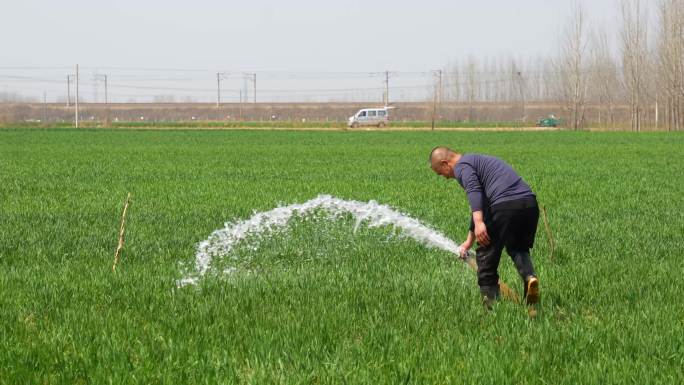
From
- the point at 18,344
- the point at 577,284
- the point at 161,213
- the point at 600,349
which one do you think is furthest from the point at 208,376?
the point at 161,213

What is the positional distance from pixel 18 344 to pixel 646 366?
4.01 m

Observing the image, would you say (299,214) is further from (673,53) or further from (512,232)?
(673,53)

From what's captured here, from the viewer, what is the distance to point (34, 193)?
17.5m

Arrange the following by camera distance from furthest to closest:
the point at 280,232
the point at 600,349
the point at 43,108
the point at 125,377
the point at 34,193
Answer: the point at 43,108
the point at 34,193
the point at 280,232
the point at 600,349
the point at 125,377

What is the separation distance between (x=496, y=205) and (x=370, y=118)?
77175 millimetres

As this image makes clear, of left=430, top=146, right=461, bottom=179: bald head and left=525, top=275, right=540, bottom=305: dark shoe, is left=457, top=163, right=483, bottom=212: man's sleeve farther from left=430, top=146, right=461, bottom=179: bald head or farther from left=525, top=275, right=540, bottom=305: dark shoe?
left=525, top=275, right=540, bottom=305: dark shoe

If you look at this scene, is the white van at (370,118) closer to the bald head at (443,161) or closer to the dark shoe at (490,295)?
the dark shoe at (490,295)

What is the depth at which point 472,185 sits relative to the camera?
6234 mm

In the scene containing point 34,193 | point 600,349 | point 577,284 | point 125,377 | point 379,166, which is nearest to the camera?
point 125,377

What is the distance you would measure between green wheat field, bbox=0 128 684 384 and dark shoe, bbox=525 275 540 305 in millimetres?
148

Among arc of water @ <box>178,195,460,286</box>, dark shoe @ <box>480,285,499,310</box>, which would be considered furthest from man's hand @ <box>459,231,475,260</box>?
arc of water @ <box>178,195,460,286</box>

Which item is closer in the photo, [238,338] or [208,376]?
[208,376]

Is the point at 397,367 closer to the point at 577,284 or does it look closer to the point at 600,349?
the point at 600,349

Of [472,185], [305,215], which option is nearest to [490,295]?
[472,185]
